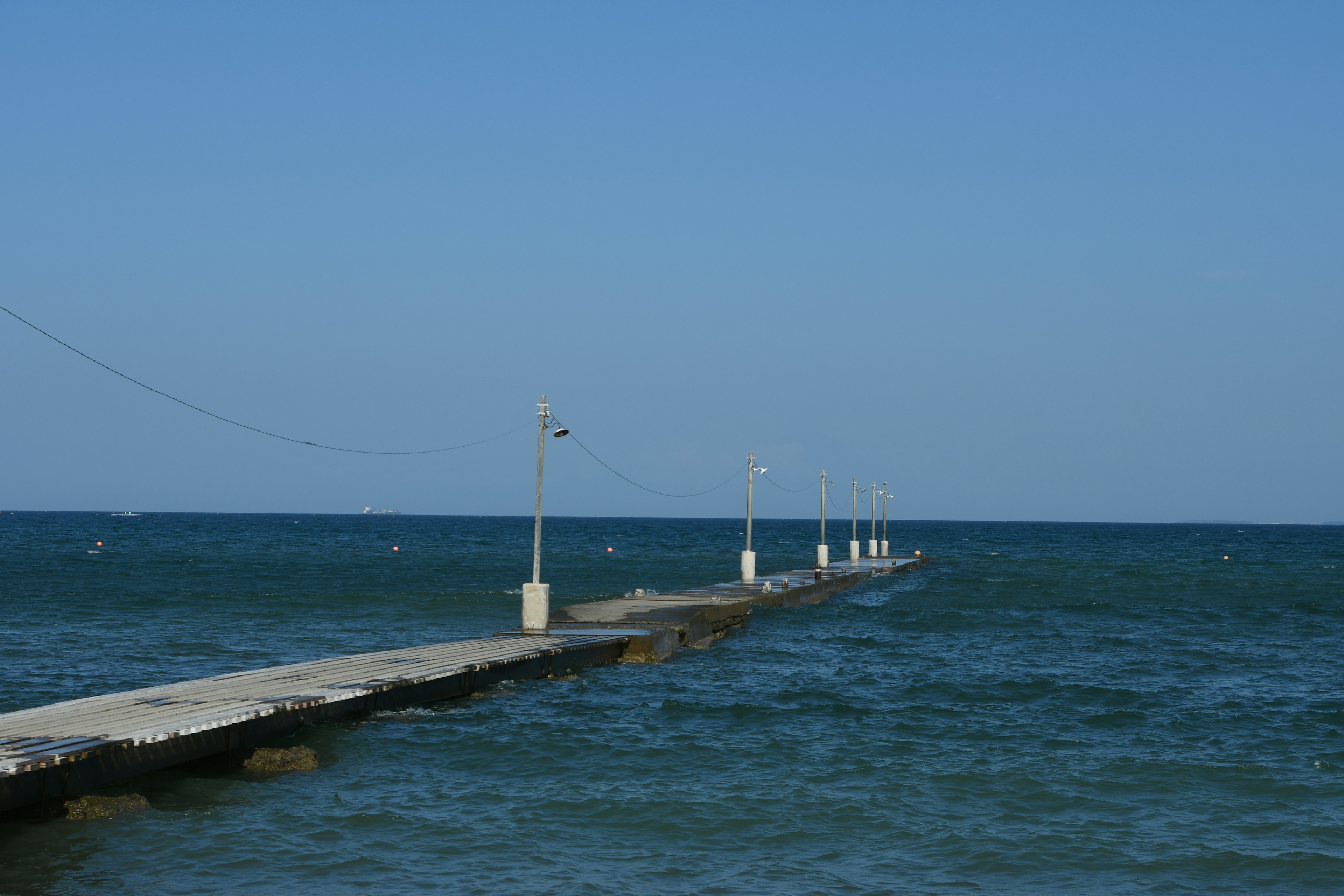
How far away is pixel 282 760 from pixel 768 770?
6.41 m

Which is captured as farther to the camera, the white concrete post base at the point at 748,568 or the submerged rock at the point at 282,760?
the white concrete post base at the point at 748,568

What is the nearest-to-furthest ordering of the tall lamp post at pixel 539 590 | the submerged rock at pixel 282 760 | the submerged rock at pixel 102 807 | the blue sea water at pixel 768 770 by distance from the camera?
the blue sea water at pixel 768 770, the submerged rock at pixel 102 807, the submerged rock at pixel 282 760, the tall lamp post at pixel 539 590

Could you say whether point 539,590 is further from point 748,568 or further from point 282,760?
point 748,568

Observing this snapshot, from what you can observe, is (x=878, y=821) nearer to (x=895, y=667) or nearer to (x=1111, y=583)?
(x=895, y=667)

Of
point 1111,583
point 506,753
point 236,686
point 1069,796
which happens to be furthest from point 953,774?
point 1111,583

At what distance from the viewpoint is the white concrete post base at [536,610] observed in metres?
27.3

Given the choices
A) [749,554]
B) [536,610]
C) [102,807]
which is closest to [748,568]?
[749,554]

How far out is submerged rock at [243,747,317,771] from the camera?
15336mm

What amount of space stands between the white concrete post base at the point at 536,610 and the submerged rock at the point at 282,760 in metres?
11.6

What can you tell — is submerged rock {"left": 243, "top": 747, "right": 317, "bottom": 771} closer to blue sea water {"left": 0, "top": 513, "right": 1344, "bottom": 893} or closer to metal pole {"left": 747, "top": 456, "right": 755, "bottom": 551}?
blue sea water {"left": 0, "top": 513, "right": 1344, "bottom": 893}

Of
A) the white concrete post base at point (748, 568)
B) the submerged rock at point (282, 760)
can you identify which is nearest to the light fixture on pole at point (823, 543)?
the white concrete post base at point (748, 568)

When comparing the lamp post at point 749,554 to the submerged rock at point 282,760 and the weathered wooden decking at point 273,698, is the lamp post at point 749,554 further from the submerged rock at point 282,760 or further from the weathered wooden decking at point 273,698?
the submerged rock at point 282,760

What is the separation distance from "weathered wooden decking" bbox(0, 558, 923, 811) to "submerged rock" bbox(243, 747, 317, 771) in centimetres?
36

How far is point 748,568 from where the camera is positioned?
47.2m
